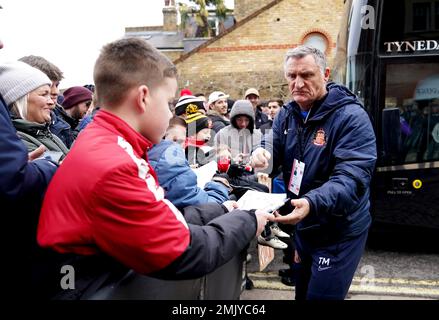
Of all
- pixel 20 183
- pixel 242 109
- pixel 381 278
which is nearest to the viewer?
pixel 20 183

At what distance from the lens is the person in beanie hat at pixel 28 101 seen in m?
2.26

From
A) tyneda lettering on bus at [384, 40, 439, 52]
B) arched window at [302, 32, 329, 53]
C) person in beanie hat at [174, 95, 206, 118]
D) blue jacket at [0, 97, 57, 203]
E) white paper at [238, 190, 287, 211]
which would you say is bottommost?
white paper at [238, 190, 287, 211]

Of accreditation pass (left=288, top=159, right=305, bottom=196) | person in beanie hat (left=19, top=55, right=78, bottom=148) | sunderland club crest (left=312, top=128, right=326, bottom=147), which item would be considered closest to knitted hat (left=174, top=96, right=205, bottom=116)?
person in beanie hat (left=19, top=55, right=78, bottom=148)

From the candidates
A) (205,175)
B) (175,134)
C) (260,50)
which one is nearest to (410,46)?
(175,134)

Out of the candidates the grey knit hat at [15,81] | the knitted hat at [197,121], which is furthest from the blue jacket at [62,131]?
the grey knit hat at [15,81]

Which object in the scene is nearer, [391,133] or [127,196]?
[127,196]

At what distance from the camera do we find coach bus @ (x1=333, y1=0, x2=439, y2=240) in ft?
15.4

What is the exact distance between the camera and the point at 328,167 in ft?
8.27

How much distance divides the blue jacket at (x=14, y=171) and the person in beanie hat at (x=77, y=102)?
A: 136 inches

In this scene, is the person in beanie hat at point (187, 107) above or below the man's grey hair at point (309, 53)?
below

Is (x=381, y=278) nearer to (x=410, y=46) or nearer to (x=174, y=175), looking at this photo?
(x=410, y=46)

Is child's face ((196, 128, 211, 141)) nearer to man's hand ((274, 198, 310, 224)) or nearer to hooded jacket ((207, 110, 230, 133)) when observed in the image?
hooded jacket ((207, 110, 230, 133))

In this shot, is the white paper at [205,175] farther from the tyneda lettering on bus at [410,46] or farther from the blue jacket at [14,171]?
the tyneda lettering on bus at [410,46]

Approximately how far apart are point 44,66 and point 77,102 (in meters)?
1.32
